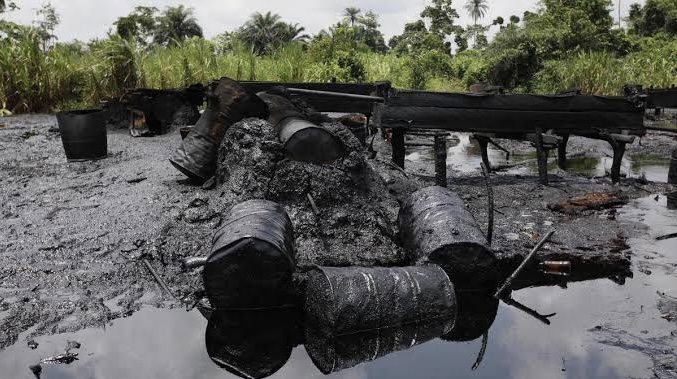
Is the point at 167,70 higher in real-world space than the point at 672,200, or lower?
higher

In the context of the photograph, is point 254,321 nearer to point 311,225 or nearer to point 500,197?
point 311,225

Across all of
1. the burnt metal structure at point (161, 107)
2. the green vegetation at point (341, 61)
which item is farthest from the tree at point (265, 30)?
the burnt metal structure at point (161, 107)

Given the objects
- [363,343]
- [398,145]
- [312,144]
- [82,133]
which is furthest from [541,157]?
[82,133]

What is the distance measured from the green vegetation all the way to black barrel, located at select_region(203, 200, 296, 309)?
39.4ft

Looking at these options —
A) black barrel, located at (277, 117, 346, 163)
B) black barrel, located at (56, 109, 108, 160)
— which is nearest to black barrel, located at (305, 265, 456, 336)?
black barrel, located at (277, 117, 346, 163)

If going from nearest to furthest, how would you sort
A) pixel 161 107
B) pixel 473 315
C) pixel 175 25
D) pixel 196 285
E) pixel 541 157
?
pixel 473 315 < pixel 196 285 < pixel 541 157 < pixel 161 107 < pixel 175 25

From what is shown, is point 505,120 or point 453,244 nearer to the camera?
point 453,244

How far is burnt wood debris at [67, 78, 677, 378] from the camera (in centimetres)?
387

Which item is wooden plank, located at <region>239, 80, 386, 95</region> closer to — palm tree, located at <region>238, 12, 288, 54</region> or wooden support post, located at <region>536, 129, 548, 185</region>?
wooden support post, located at <region>536, 129, 548, 185</region>

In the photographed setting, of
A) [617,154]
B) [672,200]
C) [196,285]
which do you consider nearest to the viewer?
[196,285]

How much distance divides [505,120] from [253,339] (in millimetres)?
5499

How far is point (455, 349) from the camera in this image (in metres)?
3.88

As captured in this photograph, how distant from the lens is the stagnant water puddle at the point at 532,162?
9.78 metres

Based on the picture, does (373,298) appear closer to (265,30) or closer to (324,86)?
(324,86)
